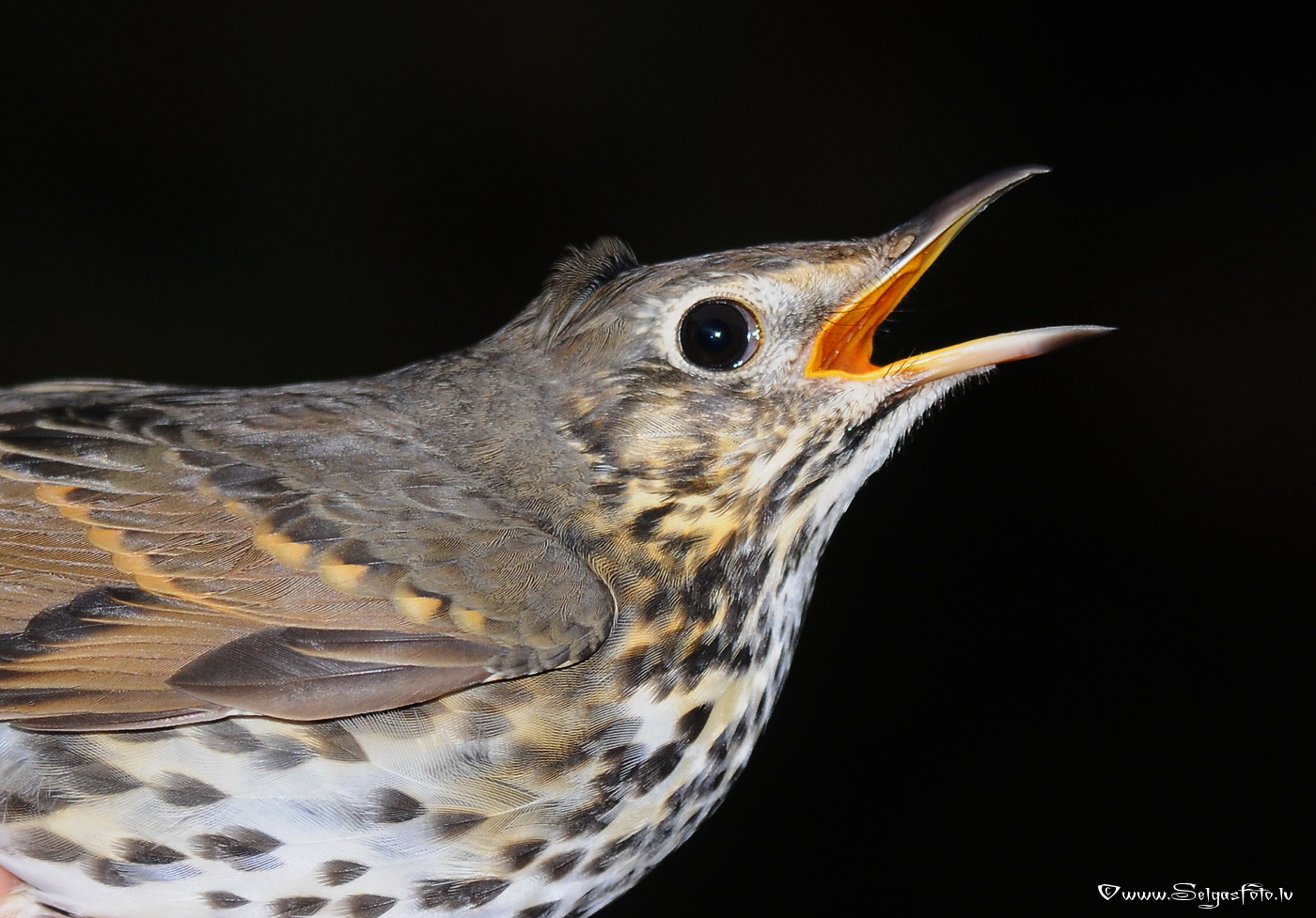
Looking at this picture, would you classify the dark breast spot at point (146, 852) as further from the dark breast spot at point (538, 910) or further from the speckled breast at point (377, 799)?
the dark breast spot at point (538, 910)

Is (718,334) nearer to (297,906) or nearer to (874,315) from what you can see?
(874,315)

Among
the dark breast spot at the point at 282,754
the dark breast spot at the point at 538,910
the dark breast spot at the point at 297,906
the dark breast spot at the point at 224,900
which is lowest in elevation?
the dark breast spot at the point at 538,910

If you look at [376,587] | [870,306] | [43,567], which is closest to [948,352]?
[870,306]

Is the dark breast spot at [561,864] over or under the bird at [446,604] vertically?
under

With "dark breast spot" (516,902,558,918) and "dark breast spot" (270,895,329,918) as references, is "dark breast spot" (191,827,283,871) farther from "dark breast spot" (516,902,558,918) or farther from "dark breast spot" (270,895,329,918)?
"dark breast spot" (516,902,558,918)

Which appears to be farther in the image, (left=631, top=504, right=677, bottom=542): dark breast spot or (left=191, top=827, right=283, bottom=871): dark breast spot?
(left=631, top=504, right=677, bottom=542): dark breast spot

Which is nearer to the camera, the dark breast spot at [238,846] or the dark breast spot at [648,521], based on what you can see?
the dark breast spot at [238,846]

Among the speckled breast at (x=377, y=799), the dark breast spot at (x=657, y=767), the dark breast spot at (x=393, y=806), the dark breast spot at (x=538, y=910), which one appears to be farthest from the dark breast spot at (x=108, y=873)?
the dark breast spot at (x=657, y=767)

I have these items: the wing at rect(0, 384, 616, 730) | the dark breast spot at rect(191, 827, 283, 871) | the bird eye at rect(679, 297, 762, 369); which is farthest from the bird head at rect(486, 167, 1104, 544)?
the dark breast spot at rect(191, 827, 283, 871)
